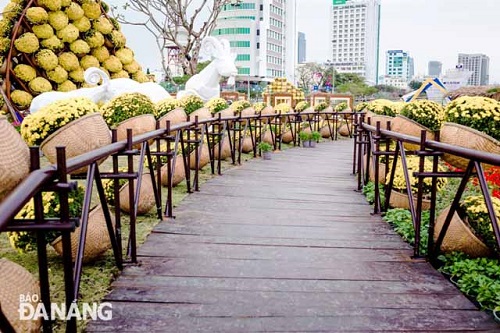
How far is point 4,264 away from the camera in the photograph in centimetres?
228

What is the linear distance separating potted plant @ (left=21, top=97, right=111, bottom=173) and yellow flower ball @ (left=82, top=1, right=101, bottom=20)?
7113 millimetres

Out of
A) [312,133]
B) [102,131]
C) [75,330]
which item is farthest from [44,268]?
[312,133]

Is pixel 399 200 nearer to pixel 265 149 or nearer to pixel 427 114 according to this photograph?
pixel 427 114

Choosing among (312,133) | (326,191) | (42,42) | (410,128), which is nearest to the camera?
(410,128)

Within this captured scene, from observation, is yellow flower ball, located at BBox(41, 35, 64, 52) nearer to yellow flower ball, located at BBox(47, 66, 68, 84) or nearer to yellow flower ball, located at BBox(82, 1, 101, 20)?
yellow flower ball, located at BBox(47, 66, 68, 84)

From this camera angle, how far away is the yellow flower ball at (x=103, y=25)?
1033 centimetres

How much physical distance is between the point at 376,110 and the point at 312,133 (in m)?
4.22

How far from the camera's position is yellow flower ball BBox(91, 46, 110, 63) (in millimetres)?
10398

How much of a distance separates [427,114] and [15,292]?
5.06 m

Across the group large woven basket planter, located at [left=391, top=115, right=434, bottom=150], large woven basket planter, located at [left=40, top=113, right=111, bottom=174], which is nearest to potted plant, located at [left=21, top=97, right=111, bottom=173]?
large woven basket planter, located at [left=40, top=113, right=111, bottom=174]

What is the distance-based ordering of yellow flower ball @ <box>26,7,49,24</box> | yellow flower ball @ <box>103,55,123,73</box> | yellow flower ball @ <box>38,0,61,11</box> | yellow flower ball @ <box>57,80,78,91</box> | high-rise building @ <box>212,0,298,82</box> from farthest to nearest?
high-rise building @ <box>212,0,298,82</box> → yellow flower ball @ <box>103,55,123,73</box> → yellow flower ball @ <box>57,80,78,91</box> → yellow flower ball @ <box>38,0,61,11</box> → yellow flower ball @ <box>26,7,49,24</box>

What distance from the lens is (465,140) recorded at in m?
3.70

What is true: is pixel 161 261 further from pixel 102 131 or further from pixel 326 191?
pixel 326 191

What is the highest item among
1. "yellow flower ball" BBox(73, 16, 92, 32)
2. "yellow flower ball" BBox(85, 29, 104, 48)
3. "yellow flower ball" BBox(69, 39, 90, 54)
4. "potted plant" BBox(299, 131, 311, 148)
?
"yellow flower ball" BBox(73, 16, 92, 32)
